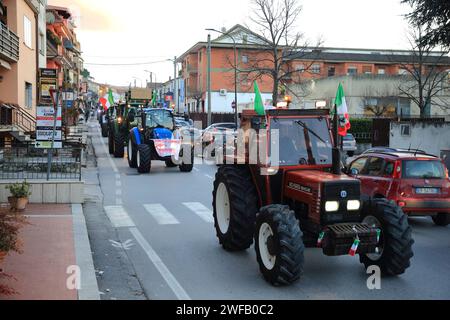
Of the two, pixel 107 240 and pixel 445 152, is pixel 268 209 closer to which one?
pixel 107 240

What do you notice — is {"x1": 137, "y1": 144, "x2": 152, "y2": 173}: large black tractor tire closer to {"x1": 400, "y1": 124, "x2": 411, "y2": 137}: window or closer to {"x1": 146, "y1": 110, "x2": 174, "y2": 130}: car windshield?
{"x1": 146, "y1": 110, "x2": 174, "y2": 130}: car windshield

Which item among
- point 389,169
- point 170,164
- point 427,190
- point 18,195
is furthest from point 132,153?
point 427,190

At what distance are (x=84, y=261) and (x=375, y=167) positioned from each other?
6826mm

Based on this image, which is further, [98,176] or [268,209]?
[98,176]

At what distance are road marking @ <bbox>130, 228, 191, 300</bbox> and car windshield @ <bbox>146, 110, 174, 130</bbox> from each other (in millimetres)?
11188

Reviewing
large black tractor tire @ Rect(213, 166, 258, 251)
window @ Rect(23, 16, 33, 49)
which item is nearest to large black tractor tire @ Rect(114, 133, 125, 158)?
window @ Rect(23, 16, 33, 49)

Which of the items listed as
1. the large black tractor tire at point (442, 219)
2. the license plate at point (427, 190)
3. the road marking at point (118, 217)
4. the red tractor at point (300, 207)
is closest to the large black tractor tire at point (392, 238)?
the red tractor at point (300, 207)

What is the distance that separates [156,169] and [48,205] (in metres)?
9.25

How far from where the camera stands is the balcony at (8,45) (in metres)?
22.6

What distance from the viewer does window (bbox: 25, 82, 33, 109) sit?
2906 centimetres

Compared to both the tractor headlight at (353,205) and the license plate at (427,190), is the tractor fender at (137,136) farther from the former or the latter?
the tractor headlight at (353,205)

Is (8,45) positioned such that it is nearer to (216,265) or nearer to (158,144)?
(158,144)

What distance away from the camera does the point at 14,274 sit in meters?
6.77
